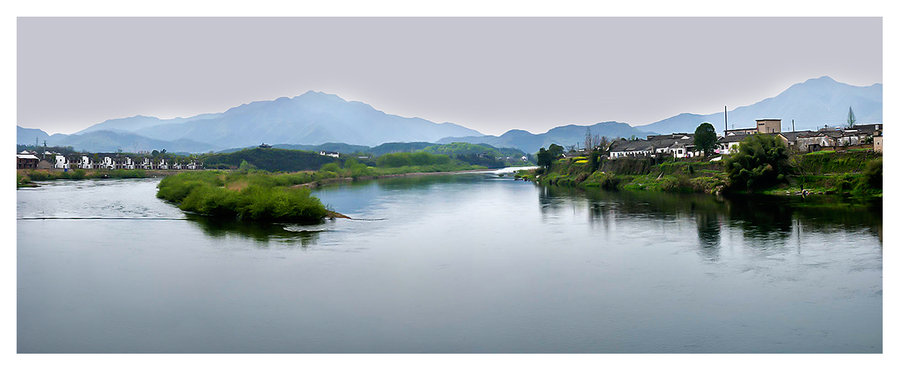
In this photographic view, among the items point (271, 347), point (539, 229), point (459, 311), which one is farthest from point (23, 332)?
point (539, 229)

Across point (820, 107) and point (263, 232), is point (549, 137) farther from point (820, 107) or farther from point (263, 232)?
point (263, 232)

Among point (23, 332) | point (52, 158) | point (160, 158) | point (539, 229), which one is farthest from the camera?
point (160, 158)

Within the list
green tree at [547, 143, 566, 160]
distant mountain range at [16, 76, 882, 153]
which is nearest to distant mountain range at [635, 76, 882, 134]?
distant mountain range at [16, 76, 882, 153]

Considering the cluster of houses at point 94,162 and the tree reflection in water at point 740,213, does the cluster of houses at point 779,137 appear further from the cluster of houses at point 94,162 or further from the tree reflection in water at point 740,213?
the cluster of houses at point 94,162

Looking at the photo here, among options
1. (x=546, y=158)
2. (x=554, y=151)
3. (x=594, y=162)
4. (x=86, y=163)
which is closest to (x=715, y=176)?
(x=594, y=162)

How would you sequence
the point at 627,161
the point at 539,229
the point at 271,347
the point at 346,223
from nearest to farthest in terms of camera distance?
the point at 271,347
the point at 539,229
the point at 346,223
the point at 627,161

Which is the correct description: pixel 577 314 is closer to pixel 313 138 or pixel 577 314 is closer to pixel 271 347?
pixel 271 347
